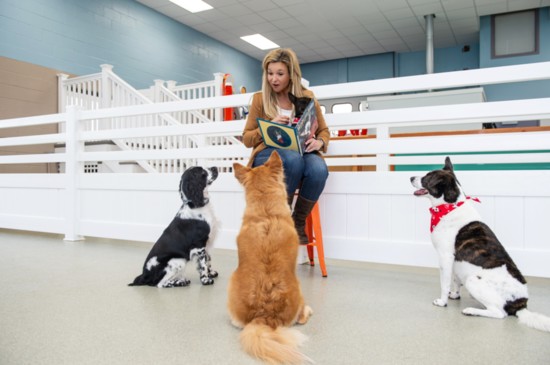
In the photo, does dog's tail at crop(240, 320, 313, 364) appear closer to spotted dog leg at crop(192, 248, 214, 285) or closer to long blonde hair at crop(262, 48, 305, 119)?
spotted dog leg at crop(192, 248, 214, 285)

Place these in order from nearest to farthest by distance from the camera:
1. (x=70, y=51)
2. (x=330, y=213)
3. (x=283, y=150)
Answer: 1. (x=283, y=150)
2. (x=330, y=213)
3. (x=70, y=51)

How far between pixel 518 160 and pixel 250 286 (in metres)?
1.96

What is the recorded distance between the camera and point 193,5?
25.3 feet

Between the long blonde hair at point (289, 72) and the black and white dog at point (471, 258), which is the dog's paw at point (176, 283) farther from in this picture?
the black and white dog at point (471, 258)

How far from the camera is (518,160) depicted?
2490 millimetres

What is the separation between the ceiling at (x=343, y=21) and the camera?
7.64m

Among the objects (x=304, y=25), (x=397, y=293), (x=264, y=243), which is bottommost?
(x=397, y=293)

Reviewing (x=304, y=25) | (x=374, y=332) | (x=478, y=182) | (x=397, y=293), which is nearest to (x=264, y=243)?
(x=374, y=332)

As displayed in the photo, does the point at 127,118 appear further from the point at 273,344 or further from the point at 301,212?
the point at 273,344

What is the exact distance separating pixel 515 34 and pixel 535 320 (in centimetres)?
813

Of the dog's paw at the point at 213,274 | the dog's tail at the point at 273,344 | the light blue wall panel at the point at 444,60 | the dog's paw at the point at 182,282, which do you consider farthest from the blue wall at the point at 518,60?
the dog's tail at the point at 273,344

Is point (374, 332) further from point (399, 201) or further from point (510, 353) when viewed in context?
point (399, 201)

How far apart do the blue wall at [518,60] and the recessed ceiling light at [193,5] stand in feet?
17.8

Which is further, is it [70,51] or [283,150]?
[70,51]
